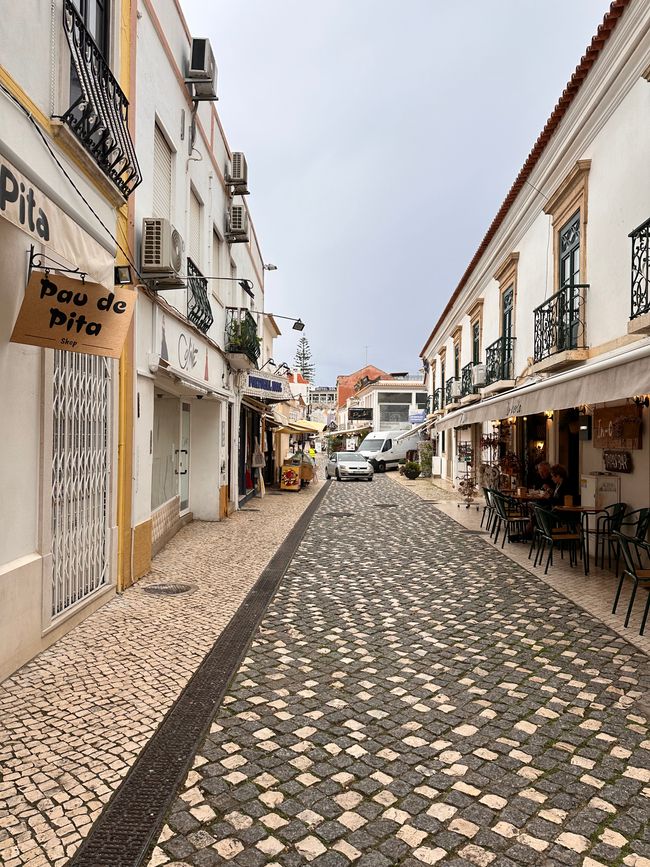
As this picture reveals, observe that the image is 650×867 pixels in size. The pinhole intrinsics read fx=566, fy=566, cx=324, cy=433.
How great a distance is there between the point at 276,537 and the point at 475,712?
A: 265 inches

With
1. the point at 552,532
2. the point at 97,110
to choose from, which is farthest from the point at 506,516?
the point at 97,110

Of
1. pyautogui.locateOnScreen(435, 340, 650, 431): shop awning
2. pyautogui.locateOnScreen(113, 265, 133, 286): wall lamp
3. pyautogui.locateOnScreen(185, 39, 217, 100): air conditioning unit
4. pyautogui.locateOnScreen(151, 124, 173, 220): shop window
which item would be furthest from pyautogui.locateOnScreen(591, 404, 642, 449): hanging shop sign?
pyautogui.locateOnScreen(185, 39, 217, 100): air conditioning unit

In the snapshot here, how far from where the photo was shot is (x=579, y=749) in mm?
3174

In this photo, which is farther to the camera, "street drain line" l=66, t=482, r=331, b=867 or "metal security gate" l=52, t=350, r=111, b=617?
"metal security gate" l=52, t=350, r=111, b=617

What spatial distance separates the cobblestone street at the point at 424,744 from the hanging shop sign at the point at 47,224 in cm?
312

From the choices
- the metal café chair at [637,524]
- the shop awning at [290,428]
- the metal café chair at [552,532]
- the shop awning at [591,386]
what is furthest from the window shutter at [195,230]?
the shop awning at [290,428]

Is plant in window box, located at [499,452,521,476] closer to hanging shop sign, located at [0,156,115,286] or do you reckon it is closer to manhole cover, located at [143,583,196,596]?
manhole cover, located at [143,583,196,596]

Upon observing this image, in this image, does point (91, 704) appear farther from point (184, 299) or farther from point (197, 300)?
point (197, 300)

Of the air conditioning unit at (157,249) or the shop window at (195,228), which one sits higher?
the shop window at (195,228)

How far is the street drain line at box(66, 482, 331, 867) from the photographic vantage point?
233cm

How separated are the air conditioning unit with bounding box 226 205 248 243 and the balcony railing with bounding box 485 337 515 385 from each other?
6538 millimetres

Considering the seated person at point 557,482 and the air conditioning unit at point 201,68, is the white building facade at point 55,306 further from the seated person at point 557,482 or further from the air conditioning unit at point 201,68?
the seated person at point 557,482

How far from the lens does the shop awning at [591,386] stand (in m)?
4.50

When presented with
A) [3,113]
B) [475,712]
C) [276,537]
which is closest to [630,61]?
[3,113]
